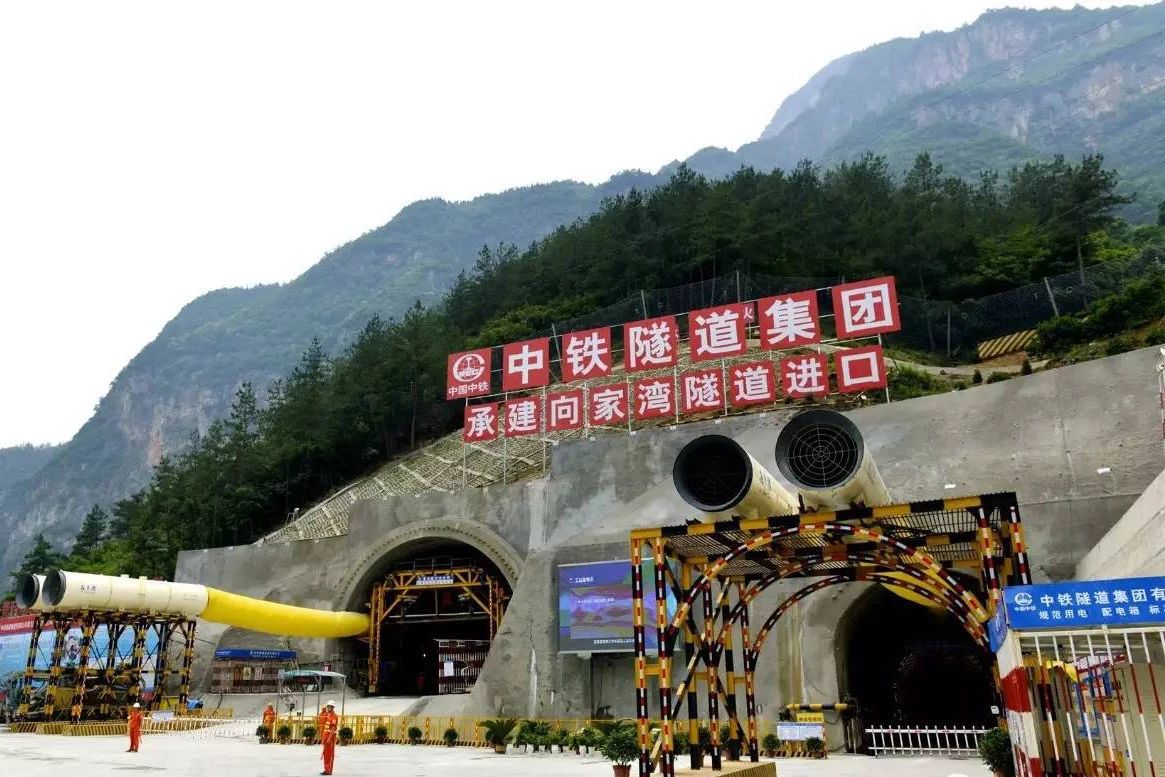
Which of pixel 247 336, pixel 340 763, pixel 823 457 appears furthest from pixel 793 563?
pixel 247 336

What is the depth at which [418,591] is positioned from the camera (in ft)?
114

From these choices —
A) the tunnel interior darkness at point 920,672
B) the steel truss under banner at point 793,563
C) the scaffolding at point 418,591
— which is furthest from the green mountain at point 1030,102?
the steel truss under banner at point 793,563

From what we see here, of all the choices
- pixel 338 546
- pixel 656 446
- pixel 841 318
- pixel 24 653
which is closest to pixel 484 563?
pixel 338 546

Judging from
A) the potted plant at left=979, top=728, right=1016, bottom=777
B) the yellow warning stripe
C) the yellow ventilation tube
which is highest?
the yellow warning stripe

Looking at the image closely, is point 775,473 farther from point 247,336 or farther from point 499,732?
point 247,336

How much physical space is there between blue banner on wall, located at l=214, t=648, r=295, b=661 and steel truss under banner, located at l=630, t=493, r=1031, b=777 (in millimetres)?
22560

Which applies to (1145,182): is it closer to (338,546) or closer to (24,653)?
(338,546)

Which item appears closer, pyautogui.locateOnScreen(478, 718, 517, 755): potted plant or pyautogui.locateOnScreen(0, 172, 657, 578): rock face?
pyautogui.locateOnScreen(478, 718, 517, 755): potted plant

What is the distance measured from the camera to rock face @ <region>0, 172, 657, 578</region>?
146 m

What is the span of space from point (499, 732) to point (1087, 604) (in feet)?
57.0

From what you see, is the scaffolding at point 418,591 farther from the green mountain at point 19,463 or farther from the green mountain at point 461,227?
the green mountain at point 19,463

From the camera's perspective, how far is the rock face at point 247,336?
146250mm

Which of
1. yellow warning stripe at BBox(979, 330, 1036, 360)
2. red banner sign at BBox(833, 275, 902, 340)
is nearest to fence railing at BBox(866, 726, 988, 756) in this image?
red banner sign at BBox(833, 275, 902, 340)

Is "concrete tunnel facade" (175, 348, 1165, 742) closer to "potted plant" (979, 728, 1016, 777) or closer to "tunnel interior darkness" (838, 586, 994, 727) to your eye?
"tunnel interior darkness" (838, 586, 994, 727)
